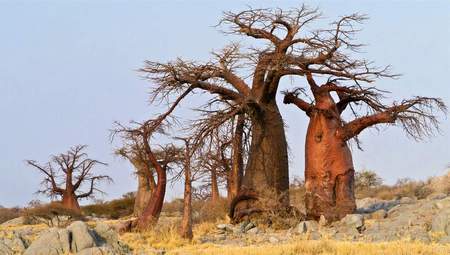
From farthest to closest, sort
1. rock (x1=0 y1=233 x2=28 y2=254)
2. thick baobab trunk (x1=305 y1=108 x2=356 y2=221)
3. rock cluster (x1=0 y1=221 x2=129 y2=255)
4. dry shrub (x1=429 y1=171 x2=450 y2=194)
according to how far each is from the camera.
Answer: dry shrub (x1=429 y1=171 x2=450 y2=194), thick baobab trunk (x1=305 y1=108 x2=356 y2=221), rock (x1=0 y1=233 x2=28 y2=254), rock cluster (x1=0 y1=221 x2=129 y2=255)

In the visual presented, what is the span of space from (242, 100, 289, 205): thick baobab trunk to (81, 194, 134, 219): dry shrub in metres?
20.2

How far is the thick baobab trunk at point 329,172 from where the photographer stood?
15805mm

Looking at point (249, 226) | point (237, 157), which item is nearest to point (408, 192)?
point (237, 157)

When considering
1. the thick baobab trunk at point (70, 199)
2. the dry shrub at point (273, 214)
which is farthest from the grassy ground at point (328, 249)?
the thick baobab trunk at point (70, 199)

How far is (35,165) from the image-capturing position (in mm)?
31906

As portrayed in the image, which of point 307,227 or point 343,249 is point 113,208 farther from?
point 343,249

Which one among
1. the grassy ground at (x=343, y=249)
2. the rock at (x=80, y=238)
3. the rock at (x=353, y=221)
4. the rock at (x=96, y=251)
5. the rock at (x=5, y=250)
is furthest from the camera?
→ the rock at (x=353, y=221)

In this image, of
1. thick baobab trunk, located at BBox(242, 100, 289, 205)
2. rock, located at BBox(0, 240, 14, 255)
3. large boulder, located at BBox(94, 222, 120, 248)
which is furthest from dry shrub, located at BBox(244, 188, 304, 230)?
rock, located at BBox(0, 240, 14, 255)

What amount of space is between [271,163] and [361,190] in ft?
53.7

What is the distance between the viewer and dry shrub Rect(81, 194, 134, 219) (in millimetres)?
36384

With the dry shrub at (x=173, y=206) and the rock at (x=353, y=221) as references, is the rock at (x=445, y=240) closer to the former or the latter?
the rock at (x=353, y=221)

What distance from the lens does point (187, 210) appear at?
14516 mm

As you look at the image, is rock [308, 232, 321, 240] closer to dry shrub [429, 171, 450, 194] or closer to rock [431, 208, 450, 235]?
rock [431, 208, 450, 235]

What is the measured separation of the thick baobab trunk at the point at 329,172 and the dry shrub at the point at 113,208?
21339 mm
